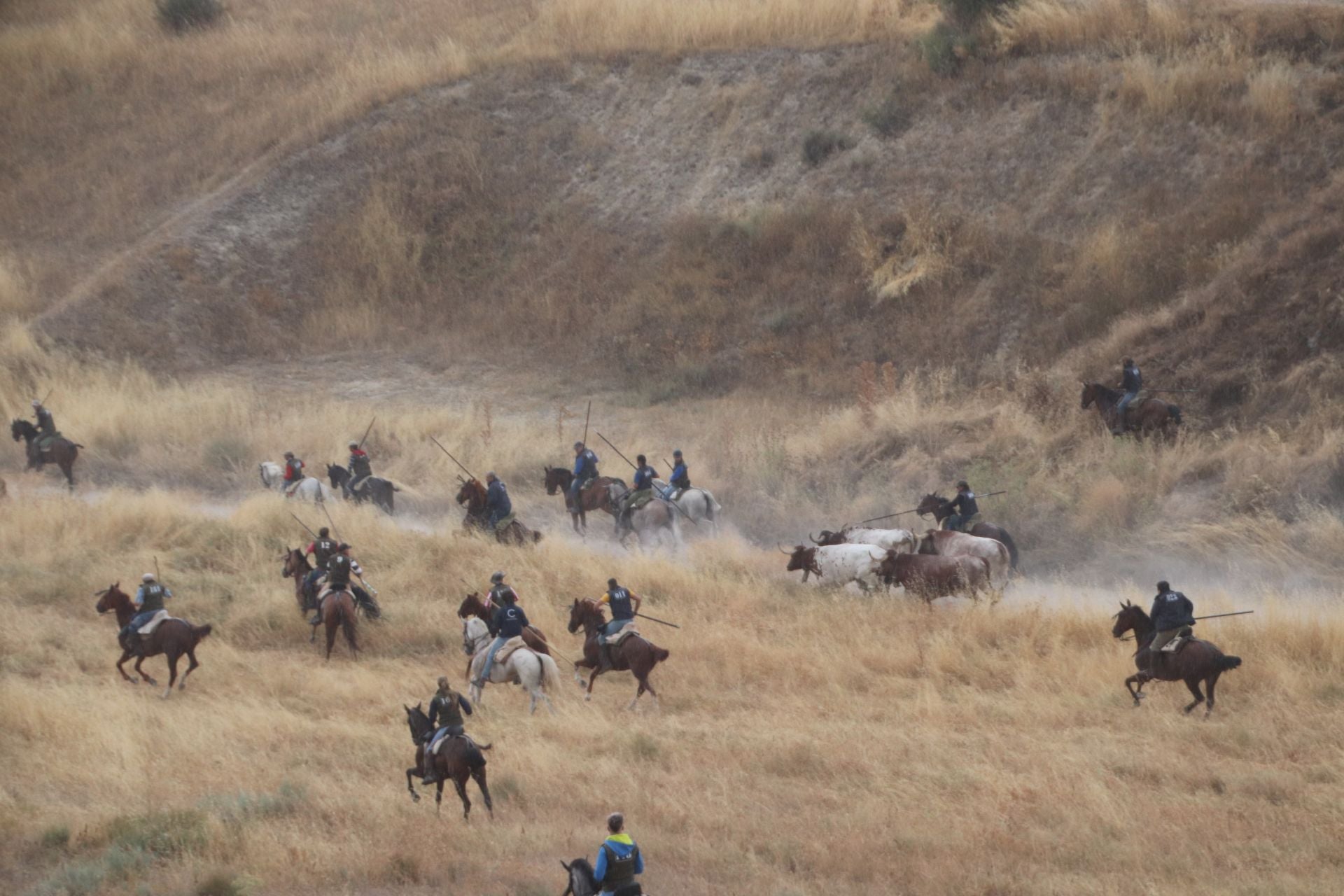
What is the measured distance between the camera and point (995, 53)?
35625mm

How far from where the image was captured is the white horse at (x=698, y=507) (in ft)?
75.2

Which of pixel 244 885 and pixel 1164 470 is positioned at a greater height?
pixel 1164 470

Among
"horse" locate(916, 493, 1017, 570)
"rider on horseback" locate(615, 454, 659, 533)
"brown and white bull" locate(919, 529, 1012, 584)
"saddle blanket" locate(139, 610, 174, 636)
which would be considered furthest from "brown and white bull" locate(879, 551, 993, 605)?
"saddle blanket" locate(139, 610, 174, 636)

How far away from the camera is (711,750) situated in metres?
13.6

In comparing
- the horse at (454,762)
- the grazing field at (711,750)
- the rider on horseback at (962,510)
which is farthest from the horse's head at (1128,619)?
the horse at (454,762)

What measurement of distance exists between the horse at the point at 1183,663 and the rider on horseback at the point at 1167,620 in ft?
0.17

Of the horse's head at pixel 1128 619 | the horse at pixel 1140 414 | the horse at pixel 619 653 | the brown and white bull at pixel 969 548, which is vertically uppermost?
the horse at pixel 1140 414

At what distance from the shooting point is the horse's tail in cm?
1491

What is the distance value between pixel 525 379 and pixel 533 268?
5.19 m

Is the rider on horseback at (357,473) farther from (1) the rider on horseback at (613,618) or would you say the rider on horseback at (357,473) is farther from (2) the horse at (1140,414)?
(2) the horse at (1140,414)

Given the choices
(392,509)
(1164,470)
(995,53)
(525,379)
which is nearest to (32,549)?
(392,509)

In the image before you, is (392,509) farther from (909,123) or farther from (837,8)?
(837,8)

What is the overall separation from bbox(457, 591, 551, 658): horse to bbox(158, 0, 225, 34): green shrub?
43.6m

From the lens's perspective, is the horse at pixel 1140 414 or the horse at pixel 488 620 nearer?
the horse at pixel 488 620
